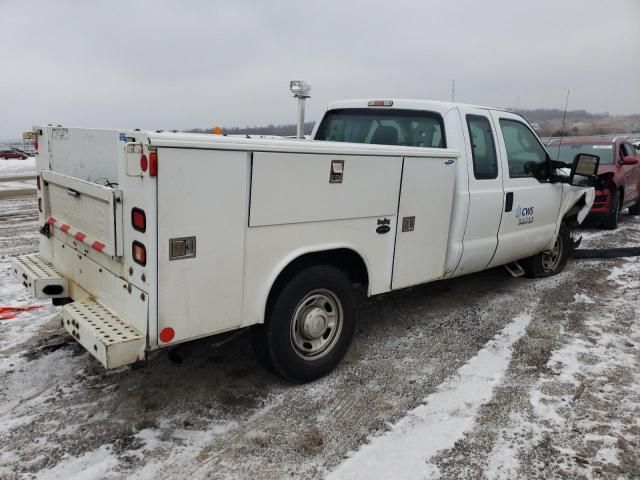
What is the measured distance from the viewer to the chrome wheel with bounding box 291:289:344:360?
381 cm

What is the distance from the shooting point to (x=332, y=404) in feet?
12.1

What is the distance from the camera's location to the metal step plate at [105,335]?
2.92m

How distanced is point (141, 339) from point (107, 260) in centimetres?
68

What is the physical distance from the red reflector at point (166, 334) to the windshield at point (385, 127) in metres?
2.98

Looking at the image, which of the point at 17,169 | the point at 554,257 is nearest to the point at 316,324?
the point at 554,257

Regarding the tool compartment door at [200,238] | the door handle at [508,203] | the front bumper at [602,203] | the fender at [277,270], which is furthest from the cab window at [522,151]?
the front bumper at [602,203]

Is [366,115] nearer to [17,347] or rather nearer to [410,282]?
[410,282]

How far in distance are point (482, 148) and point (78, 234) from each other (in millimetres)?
3625

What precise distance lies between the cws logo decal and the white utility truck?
0.22 meters

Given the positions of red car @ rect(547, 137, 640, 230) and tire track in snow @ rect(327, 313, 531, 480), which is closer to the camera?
tire track in snow @ rect(327, 313, 531, 480)

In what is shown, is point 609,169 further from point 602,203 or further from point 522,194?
point 522,194

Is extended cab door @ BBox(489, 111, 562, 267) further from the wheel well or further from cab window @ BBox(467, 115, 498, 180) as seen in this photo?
the wheel well

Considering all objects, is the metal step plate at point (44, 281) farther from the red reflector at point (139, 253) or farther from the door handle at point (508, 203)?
the door handle at point (508, 203)

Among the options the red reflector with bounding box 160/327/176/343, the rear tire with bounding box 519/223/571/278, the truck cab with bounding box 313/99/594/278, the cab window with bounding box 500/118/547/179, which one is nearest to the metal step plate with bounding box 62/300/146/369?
the red reflector with bounding box 160/327/176/343
